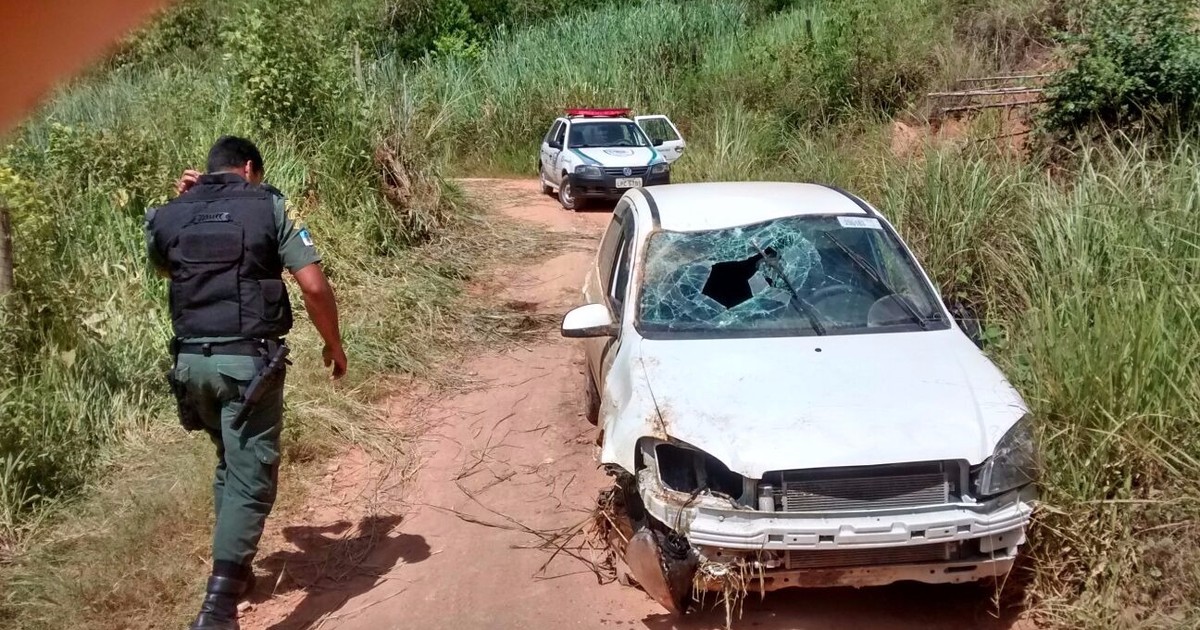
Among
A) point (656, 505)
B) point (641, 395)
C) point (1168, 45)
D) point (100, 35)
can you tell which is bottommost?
point (656, 505)

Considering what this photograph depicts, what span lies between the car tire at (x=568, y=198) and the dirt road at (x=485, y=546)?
317 inches

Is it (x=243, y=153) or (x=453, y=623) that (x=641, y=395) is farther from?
(x=243, y=153)

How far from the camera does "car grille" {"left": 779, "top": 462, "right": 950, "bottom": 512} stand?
3736mm

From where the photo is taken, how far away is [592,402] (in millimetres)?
6367

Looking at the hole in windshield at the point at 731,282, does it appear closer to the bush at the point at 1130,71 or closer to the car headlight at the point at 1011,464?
the car headlight at the point at 1011,464

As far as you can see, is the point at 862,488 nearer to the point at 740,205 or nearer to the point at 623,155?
the point at 740,205

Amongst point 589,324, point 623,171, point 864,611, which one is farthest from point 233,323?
point 623,171

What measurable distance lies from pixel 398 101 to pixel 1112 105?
7.17 metres

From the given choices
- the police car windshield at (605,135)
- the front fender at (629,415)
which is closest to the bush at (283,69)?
the front fender at (629,415)

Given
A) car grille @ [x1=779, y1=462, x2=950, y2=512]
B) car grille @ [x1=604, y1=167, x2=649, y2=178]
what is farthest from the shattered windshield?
car grille @ [x1=604, y1=167, x2=649, y2=178]

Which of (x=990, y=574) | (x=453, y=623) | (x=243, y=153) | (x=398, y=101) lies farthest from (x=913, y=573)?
(x=398, y=101)

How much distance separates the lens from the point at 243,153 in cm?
434

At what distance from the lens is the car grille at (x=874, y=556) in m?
3.75

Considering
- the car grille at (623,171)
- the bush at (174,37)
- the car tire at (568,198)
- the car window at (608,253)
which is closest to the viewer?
the car window at (608,253)
